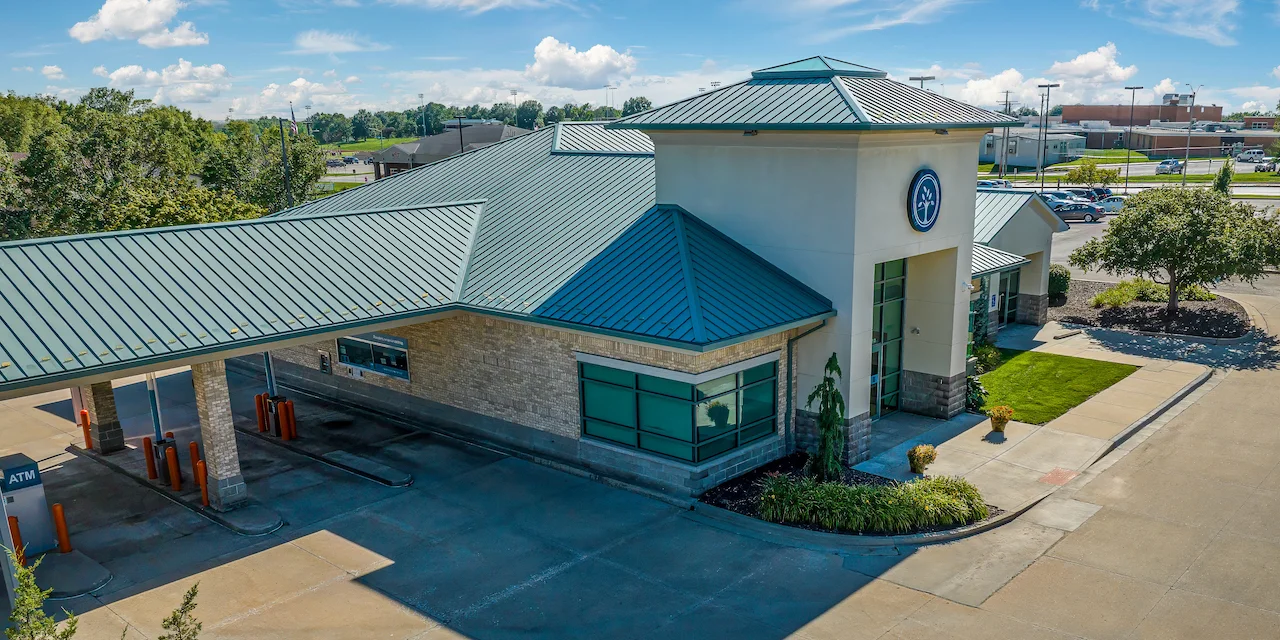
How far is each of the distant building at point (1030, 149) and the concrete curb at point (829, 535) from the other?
97210 millimetres

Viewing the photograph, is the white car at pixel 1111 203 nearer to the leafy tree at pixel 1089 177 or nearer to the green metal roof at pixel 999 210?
the leafy tree at pixel 1089 177

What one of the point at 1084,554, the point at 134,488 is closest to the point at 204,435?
the point at 134,488

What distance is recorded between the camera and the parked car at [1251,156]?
11492 cm

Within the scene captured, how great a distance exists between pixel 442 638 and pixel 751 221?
36.0 ft

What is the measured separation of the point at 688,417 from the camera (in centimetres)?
1791

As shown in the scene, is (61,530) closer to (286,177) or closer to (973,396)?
(973,396)

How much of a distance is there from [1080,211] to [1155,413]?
4363 cm

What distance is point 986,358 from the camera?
27.0 metres

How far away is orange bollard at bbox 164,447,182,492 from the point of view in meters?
19.1

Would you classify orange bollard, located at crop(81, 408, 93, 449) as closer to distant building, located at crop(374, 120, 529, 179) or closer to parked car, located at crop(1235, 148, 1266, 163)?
distant building, located at crop(374, 120, 529, 179)

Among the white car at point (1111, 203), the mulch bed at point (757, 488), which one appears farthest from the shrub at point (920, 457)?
the white car at point (1111, 203)

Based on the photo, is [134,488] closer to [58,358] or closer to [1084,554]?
[58,358]

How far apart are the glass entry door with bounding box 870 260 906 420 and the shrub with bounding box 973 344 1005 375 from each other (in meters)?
4.65

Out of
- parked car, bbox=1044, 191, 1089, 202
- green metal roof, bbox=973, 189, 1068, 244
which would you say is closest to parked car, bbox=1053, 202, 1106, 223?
parked car, bbox=1044, 191, 1089, 202
